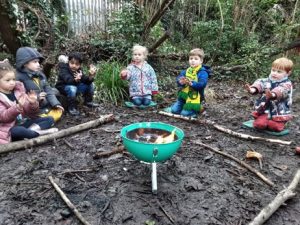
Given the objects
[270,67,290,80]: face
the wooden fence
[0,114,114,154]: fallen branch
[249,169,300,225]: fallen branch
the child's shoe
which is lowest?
[249,169,300,225]: fallen branch

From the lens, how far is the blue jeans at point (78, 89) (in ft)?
17.6

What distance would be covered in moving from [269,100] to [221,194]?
224 cm

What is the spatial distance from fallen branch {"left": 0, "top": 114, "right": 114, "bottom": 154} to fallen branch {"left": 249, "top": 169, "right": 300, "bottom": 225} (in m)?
2.79

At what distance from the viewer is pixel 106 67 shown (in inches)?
259

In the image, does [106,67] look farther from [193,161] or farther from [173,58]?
[193,161]

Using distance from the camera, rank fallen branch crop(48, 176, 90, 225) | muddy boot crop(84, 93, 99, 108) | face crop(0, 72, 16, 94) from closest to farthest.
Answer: fallen branch crop(48, 176, 90, 225), face crop(0, 72, 16, 94), muddy boot crop(84, 93, 99, 108)

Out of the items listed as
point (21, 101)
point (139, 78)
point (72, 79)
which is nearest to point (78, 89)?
point (72, 79)

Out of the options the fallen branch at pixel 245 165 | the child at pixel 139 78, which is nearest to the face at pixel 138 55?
the child at pixel 139 78

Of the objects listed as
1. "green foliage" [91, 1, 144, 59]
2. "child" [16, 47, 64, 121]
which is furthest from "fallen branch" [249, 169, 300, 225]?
"green foliage" [91, 1, 144, 59]

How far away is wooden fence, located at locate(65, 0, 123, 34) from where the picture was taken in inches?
396

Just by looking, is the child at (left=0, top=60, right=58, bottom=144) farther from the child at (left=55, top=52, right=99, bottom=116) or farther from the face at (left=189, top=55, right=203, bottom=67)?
the face at (left=189, top=55, right=203, bottom=67)

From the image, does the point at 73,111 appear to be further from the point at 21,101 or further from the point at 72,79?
the point at 21,101

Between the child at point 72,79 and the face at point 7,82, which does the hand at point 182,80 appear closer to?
the child at point 72,79

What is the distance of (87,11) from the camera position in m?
10.3
